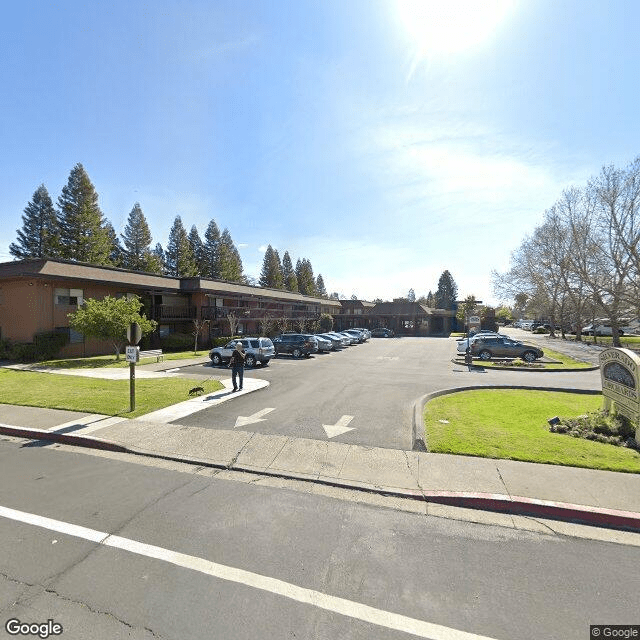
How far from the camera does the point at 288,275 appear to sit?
8488cm

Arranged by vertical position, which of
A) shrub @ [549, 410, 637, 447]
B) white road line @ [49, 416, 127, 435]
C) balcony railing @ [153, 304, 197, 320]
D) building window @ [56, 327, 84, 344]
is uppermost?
balcony railing @ [153, 304, 197, 320]

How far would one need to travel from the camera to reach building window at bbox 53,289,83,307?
2322 centimetres

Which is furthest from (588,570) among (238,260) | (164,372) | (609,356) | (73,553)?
(238,260)

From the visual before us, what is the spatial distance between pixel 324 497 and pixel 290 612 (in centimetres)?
229

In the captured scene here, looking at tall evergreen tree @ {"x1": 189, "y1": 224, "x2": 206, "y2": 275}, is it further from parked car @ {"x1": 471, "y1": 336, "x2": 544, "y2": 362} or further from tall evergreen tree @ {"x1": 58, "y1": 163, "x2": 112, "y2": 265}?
parked car @ {"x1": 471, "y1": 336, "x2": 544, "y2": 362}

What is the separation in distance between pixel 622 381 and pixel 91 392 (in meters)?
15.8

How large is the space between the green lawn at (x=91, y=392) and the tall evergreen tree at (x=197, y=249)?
5309cm

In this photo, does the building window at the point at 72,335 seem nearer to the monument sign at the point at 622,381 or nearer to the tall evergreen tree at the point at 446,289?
the monument sign at the point at 622,381

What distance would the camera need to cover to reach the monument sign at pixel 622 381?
290 inches

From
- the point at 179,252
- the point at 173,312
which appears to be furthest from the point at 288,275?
the point at 173,312

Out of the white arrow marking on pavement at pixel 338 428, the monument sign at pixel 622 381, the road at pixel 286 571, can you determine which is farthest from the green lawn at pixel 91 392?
the monument sign at pixel 622 381

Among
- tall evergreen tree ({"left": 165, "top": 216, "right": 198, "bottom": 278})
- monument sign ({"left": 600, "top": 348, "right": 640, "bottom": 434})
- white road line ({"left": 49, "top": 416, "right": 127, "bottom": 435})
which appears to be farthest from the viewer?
tall evergreen tree ({"left": 165, "top": 216, "right": 198, "bottom": 278})

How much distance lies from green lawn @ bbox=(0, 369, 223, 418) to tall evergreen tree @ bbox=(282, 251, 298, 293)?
66760 mm

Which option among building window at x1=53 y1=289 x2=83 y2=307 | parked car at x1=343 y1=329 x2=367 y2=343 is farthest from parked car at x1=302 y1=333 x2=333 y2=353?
building window at x1=53 y1=289 x2=83 y2=307
